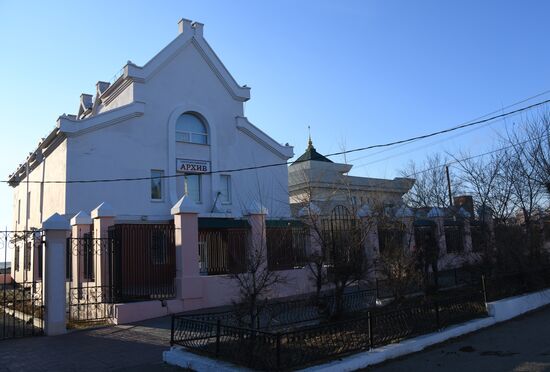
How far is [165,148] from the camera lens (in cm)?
2475

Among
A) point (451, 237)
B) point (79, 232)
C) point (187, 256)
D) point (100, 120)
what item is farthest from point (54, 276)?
→ point (451, 237)

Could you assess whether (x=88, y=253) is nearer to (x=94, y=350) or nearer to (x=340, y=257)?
(x=94, y=350)

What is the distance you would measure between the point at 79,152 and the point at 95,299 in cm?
965

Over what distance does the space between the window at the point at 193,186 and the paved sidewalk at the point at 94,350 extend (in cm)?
1342

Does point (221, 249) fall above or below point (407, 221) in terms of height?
below

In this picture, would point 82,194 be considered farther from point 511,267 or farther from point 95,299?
point 511,267

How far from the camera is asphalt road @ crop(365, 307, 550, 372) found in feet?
23.9

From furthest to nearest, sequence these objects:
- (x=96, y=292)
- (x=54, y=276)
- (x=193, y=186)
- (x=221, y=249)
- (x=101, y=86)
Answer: (x=101, y=86) → (x=193, y=186) → (x=221, y=249) → (x=96, y=292) → (x=54, y=276)

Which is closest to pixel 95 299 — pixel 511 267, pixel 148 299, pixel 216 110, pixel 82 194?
pixel 148 299

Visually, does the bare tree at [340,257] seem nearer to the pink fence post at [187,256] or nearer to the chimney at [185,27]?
the pink fence post at [187,256]

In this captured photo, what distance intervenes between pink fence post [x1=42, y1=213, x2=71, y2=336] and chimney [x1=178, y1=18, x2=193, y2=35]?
17.5 metres

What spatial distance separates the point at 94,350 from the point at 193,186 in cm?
1650

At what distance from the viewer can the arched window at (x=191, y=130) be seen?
25891 mm

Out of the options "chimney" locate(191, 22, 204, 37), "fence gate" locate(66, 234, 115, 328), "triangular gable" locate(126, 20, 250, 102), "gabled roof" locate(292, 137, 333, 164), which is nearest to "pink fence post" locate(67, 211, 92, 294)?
"fence gate" locate(66, 234, 115, 328)
